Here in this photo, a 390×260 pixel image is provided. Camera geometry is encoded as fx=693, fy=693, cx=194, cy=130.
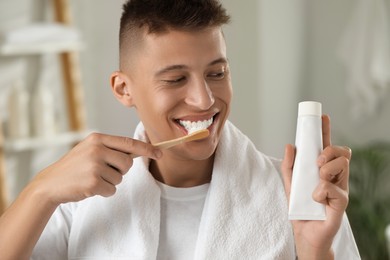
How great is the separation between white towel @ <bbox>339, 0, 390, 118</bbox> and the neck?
1799mm

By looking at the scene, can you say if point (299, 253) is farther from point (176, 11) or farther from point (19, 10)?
point (19, 10)

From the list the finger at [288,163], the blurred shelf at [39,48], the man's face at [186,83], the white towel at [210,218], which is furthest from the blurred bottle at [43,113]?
the finger at [288,163]

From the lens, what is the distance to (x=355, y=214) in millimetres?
3053

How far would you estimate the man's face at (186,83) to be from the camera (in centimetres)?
132

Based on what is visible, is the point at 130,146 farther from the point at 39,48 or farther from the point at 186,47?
the point at 39,48

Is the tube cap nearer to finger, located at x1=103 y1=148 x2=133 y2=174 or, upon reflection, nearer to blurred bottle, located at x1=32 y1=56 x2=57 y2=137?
finger, located at x1=103 y1=148 x2=133 y2=174

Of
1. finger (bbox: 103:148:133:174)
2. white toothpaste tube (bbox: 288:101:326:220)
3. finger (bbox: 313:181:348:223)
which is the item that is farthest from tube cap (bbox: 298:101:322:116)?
finger (bbox: 103:148:133:174)

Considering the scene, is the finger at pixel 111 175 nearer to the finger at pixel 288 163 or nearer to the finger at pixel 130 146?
the finger at pixel 130 146

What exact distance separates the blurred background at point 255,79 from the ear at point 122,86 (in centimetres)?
128

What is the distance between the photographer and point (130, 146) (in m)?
1.27

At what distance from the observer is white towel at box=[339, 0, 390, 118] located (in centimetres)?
307

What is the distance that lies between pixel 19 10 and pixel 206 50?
67.8 inches

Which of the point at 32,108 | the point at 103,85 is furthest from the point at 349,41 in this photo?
the point at 32,108

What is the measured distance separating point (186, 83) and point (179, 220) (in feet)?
0.95
